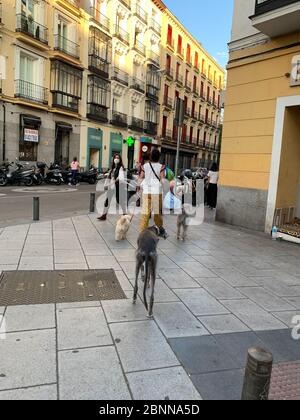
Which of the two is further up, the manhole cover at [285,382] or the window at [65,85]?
the window at [65,85]

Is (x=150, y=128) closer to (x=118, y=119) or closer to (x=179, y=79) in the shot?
(x=118, y=119)

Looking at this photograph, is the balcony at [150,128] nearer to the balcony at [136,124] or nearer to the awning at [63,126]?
the balcony at [136,124]

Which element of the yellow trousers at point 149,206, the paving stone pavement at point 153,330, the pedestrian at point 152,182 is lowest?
the paving stone pavement at point 153,330

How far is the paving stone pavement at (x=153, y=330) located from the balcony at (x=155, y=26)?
33256mm

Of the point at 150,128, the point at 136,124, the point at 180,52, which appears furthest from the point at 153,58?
the point at 136,124

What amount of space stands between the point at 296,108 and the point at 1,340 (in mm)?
7824

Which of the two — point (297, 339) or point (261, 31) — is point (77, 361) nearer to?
point (297, 339)

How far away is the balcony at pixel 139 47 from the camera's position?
32.0m

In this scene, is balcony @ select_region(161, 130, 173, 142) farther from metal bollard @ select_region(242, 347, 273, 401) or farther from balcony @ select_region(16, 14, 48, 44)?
metal bollard @ select_region(242, 347, 273, 401)

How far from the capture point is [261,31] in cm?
807

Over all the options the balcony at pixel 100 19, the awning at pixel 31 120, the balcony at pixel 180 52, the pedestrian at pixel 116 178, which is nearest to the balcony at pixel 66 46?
the balcony at pixel 100 19

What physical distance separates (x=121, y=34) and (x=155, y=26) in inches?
267

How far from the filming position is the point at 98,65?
2705 cm

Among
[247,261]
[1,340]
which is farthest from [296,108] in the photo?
[1,340]
